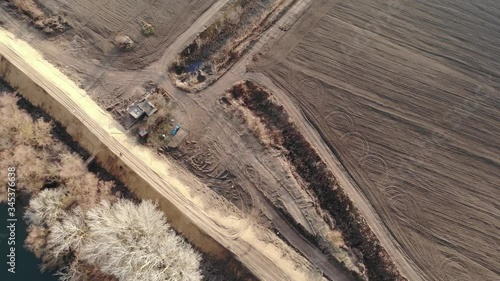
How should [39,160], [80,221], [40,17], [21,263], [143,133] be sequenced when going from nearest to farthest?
[80,221]
[21,263]
[39,160]
[143,133]
[40,17]

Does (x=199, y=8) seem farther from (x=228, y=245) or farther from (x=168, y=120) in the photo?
(x=228, y=245)

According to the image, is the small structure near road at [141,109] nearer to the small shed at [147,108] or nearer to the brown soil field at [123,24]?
the small shed at [147,108]

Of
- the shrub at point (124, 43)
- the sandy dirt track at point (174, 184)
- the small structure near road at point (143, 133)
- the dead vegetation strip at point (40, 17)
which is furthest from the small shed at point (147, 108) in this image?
the dead vegetation strip at point (40, 17)

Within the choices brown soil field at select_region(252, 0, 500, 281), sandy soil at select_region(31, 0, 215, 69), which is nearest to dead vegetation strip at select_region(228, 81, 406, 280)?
brown soil field at select_region(252, 0, 500, 281)

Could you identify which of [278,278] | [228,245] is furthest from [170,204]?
[278,278]

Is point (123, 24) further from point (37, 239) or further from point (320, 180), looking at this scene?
point (320, 180)

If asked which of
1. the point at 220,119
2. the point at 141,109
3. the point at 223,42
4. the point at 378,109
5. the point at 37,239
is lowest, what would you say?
the point at 37,239

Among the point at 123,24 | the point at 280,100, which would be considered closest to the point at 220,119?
the point at 280,100

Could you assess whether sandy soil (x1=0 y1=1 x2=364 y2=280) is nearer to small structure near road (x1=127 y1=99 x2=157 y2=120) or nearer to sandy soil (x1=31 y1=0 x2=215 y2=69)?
sandy soil (x1=31 y1=0 x2=215 y2=69)
